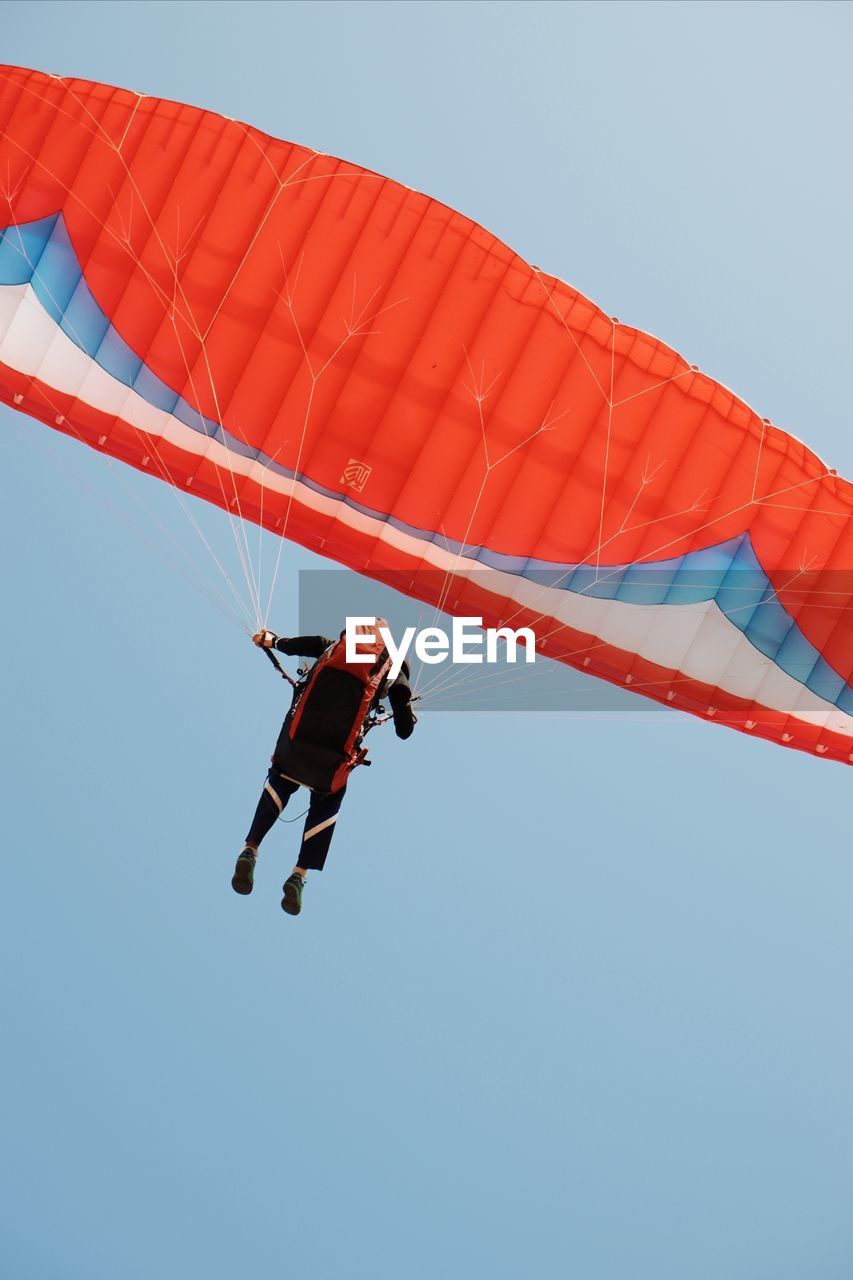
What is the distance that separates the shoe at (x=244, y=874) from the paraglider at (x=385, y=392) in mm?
2572

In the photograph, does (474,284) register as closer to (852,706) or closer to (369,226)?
(369,226)

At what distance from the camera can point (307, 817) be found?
9.59 m

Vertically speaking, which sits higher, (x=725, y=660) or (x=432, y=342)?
(x=432, y=342)

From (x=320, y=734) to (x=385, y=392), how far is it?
2647mm

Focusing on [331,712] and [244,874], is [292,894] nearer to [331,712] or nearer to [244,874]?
[244,874]

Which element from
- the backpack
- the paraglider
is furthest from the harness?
the paraglider

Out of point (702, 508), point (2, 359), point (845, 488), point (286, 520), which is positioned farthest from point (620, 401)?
point (2, 359)

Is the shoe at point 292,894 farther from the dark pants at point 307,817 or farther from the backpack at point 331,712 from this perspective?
the backpack at point 331,712

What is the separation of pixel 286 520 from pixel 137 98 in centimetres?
296

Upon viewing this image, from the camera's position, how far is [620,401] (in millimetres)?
10625

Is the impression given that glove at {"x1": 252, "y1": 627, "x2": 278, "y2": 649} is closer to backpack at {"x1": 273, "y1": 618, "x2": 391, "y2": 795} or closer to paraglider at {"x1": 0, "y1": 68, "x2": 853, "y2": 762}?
backpack at {"x1": 273, "y1": 618, "x2": 391, "y2": 795}

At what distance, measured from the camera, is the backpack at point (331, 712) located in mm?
9258

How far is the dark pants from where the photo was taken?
948cm
